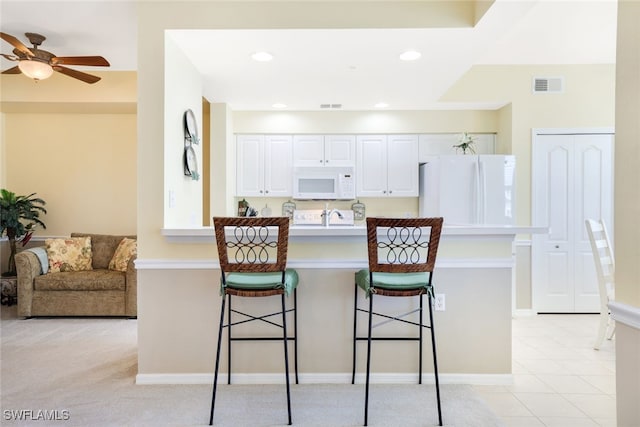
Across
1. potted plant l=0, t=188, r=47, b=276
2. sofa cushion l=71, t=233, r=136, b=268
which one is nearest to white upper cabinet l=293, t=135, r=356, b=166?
sofa cushion l=71, t=233, r=136, b=268

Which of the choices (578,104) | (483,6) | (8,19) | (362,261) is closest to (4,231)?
(8,19)

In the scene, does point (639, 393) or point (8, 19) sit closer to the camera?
point (639, 393)

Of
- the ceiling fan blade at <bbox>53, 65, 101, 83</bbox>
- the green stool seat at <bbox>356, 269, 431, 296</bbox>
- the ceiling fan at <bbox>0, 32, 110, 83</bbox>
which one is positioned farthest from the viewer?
the ceiling fan blade at <bbox>53, 65, 101, 83</bbox>

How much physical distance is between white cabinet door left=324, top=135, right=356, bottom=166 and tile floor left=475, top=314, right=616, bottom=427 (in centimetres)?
258

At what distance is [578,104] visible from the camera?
4.37 m

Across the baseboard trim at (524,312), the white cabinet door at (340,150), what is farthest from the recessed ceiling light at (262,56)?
the baseboard trim at (524,312)

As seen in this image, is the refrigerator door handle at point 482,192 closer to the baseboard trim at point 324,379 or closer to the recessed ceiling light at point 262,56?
the baseboard trim at point 324,379

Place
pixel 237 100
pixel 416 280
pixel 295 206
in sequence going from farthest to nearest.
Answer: pixel 295 206
pixel 237 100
pixel 416 280

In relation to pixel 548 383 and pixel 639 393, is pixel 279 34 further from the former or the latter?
pixel 548 383

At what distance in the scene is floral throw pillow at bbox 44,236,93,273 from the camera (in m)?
4.30

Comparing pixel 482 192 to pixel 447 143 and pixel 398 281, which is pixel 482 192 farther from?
pixel 398 281

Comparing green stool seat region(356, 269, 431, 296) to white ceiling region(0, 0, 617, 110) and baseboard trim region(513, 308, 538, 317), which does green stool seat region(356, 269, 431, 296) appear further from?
baseboard trim region(513, 308, 538, 317)

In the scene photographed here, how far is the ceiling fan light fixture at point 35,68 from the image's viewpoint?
313cm

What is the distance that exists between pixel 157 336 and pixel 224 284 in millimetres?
787
